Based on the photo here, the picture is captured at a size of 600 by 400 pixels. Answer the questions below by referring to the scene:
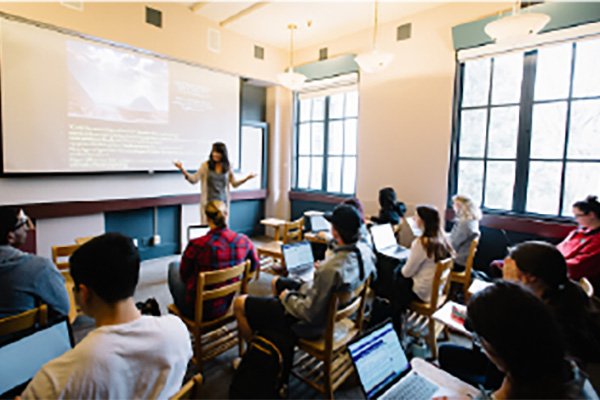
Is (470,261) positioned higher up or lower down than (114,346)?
lower down

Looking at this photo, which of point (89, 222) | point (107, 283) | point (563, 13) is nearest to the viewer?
point (107, 283)

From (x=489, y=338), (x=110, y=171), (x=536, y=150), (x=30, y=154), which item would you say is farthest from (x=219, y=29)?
(x=489, y=338)

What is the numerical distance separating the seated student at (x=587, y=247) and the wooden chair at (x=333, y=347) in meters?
2.03

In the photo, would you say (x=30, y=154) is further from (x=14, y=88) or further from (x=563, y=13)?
(x=563, y=13)

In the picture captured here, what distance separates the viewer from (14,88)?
3184mm

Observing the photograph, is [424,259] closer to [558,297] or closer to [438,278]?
[438,278]

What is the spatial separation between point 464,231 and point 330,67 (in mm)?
3339

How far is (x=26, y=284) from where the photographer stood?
59.1 inches

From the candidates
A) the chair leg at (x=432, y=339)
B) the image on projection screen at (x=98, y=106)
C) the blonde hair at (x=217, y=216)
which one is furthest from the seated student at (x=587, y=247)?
the image on projection screen at (x=98, y=106)

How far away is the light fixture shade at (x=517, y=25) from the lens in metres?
2.29

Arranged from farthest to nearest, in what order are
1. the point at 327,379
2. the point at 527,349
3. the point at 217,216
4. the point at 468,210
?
the point at 468,210, the point at 217,216, the point at 327,379, the point at 527,349

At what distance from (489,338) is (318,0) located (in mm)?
4335

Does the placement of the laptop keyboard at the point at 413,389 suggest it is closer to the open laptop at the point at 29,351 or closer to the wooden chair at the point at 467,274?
the open laptop at the point at 29,351

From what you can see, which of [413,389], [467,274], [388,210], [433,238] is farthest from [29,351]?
[388,210]
